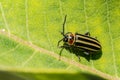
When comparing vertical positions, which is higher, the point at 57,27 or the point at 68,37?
the point at 57,27

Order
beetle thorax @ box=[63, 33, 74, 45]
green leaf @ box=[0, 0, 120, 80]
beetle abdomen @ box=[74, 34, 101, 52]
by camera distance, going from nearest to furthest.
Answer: green leaf @ box=[0, 0, 120, 80] → beetle thorax @ box=[63, 33, 74, 45] → beetle abdomen @ box=[74, 34, 101, 52]

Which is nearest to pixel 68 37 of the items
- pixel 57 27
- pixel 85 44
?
pixel 85 44

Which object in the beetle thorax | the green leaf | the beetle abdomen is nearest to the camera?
the green leaf

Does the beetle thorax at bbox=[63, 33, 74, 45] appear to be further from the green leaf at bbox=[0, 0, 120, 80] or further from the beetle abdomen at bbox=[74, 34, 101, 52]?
the green leaf at bbox=[0, 0, 120, 80]

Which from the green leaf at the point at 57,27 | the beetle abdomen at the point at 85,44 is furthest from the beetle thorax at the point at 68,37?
the green leaf at the point at 57,27

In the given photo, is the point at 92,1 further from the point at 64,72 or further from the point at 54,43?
the point at 64,72

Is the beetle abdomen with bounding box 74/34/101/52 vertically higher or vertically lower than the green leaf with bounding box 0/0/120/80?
lower

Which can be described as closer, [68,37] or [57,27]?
[57,27]

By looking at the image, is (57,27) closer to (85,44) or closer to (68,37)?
(68,37)

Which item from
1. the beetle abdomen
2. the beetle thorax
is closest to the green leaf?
the beetle thorax
